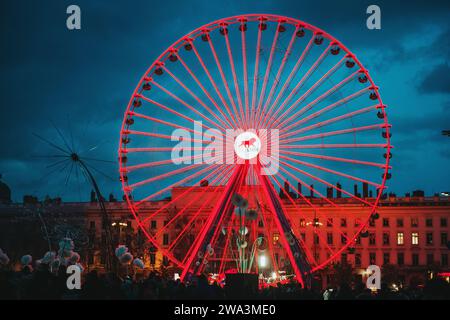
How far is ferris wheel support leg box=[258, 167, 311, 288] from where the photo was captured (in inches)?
1459

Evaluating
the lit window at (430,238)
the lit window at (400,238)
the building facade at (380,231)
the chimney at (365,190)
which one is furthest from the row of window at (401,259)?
the chimney at (365,190)

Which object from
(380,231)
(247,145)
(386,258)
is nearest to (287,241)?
(247,145)

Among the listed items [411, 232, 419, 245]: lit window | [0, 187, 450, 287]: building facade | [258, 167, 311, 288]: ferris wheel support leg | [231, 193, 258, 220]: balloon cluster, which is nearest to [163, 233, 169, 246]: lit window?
[0, 187, 450, 287]: building facade

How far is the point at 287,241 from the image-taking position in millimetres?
37500

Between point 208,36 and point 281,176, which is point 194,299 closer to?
point 281,176

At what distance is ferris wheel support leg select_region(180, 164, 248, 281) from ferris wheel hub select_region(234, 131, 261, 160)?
1.00 metres

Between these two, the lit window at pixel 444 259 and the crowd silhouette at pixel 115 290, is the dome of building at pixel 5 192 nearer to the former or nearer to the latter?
the lit window at pixel 444 259

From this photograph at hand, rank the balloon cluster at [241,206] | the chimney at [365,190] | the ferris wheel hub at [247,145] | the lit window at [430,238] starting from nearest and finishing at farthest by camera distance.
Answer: the balloon cluster at [241,206], the ferris wheel hub at [247,145], the chimney at [365,190], the lit window at [430,238]

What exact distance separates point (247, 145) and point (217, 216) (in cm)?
446

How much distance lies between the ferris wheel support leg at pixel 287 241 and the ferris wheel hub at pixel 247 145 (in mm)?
1404

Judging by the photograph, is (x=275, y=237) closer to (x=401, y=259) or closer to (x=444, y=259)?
(x=401, y=259)

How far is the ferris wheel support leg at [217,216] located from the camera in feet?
125
